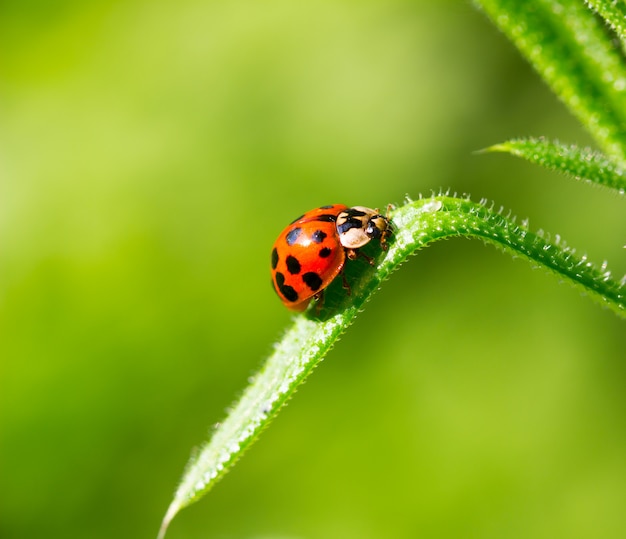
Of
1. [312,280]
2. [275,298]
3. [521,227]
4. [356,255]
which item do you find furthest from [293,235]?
[275,298]

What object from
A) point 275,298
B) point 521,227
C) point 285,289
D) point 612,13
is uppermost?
point 612,13

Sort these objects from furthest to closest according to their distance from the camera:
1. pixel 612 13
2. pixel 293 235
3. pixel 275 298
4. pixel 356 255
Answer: pixel 275 298
pixel 293 235
pixel 356 255
pixel 612 13

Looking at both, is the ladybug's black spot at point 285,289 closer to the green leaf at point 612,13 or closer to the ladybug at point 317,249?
the ladybug at point 317,249

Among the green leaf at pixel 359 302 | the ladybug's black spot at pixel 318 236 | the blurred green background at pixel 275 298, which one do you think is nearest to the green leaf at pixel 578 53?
the green leaf at pixel 359 302

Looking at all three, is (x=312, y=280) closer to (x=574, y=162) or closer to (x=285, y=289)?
(x=285, y=289)

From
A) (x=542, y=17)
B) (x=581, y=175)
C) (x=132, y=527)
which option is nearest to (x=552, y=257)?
(x=581, y=175)

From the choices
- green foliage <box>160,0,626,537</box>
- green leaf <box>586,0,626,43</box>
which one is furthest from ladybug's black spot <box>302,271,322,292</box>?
green leaf <box>586,0,626,43</box>

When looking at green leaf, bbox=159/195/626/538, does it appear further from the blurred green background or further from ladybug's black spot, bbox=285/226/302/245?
the blurred green background

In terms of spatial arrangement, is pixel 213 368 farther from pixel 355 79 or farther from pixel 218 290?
pixel 355 79
